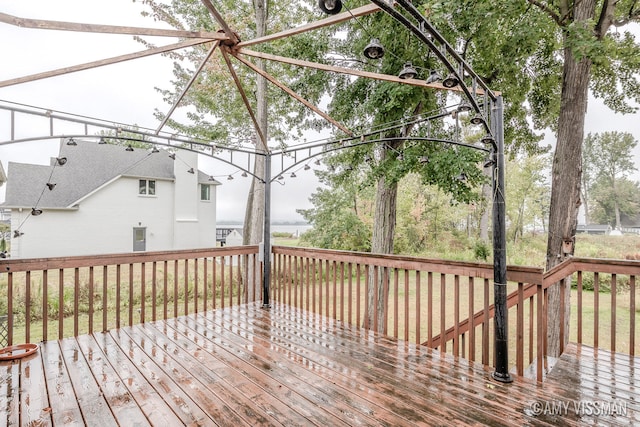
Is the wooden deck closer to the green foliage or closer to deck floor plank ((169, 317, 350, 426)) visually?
deck floor plank ((169, 317, 350, 426))

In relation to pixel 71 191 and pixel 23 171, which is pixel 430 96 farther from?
pixel 23 171

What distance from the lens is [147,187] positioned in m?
11.2

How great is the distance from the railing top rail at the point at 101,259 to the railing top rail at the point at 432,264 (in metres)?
1.33

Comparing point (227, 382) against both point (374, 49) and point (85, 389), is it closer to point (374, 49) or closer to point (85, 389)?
point (85, 389)

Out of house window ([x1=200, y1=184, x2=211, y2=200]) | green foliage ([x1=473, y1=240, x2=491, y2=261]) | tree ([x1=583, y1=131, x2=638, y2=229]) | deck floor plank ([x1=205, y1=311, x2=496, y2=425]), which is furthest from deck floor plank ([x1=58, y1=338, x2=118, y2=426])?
tree ([x1=583, y1=131, x2=638, y2=229])

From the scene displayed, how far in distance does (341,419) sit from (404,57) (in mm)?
5058

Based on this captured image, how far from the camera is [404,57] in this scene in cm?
495

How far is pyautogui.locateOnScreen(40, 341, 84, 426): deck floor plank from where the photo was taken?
188 cm

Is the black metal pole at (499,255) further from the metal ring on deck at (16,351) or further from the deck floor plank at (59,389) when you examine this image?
the metal ring on deck at (16,351)

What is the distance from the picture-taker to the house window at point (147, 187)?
11.1 metres

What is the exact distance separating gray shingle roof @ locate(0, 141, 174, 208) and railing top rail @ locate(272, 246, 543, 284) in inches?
275

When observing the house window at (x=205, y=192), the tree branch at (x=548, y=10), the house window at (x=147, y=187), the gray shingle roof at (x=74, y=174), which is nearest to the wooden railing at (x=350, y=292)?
the gray shingle roof at (x=74, y=174)

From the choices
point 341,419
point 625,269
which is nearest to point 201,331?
point 341,419

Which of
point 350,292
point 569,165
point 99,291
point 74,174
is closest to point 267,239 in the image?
point 350,292
